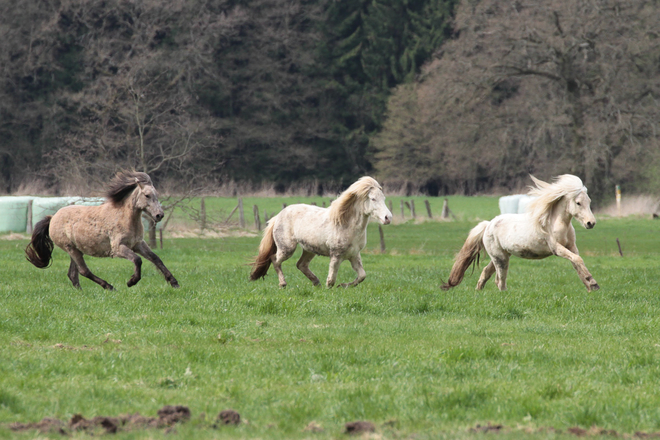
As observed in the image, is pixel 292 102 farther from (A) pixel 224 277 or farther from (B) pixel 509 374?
(B) pixel 509 374

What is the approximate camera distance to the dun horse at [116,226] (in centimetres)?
1316

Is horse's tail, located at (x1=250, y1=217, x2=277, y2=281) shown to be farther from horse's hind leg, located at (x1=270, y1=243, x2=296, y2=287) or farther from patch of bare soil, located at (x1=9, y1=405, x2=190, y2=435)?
patch of bare soil, located at (x1=9, y1=405, x2=190, y2=435)

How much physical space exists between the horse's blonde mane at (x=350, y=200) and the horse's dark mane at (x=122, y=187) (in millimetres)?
2944

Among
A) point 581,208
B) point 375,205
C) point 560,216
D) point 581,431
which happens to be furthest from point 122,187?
point 581,431

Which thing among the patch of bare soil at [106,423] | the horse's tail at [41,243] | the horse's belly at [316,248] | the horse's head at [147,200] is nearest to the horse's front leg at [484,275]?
the horse's belly at [316,248]

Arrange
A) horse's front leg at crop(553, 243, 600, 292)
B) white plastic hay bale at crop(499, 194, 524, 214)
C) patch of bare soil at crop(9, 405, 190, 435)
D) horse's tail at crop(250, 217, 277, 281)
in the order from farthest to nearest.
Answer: white plastic hay bale at crop(499, 194, 524, 214) < horse's tail at crop(250, 217, 277, 281) < horse's front leg at crop(553, 243, 600, 292) < patch of bare soil at crop(9, 405, 190, 435)

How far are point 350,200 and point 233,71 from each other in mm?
54848

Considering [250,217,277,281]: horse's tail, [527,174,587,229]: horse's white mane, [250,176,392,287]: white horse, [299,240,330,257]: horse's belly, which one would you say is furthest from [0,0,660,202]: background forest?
[299,240,330,257]: horse's belly

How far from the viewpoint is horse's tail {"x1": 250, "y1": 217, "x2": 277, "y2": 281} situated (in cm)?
1470

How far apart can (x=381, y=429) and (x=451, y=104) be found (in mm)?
43983

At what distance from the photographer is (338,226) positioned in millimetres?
13438

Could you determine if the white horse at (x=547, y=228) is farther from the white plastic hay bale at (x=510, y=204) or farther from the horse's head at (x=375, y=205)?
the white plastic hay bale at (x=510, y=204)

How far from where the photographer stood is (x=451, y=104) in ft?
159

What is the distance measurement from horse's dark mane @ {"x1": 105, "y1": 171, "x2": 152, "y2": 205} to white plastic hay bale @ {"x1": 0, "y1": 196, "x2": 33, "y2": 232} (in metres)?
22.1
